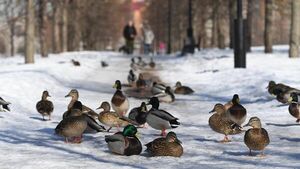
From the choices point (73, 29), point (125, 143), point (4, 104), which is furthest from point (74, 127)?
point (73, 29)

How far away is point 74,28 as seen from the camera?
55.8 m

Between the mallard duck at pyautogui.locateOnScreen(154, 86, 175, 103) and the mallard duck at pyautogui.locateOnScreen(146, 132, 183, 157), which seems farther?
the mallard duck at pyautogui.locateOnScreen(154, 86, 175, 103)

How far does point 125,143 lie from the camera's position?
7.97 m

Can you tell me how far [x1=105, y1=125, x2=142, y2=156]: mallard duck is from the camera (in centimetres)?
799

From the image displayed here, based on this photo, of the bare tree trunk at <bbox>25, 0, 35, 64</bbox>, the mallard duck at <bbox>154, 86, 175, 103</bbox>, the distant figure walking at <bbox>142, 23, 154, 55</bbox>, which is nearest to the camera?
the mallard duck at <bbox>154, 86, 175, 103</bbox>

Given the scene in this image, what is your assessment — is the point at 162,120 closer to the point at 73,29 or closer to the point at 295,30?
the point at 295,30

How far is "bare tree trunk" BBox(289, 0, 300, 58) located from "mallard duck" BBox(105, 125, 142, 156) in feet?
51.8

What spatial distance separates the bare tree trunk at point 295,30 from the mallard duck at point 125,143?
15800mm

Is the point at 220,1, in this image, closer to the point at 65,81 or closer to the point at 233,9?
the point at 233,9

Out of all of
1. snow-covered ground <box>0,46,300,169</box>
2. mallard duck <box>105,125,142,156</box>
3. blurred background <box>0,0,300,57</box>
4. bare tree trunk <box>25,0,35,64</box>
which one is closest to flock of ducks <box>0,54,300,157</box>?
mallard duck <box>105,125,142,156</box>

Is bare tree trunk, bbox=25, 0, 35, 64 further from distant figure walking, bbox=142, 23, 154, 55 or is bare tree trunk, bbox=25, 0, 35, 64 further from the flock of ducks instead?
distant figure walking, bbox=142, 23, 154, 55

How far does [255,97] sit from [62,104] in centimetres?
535

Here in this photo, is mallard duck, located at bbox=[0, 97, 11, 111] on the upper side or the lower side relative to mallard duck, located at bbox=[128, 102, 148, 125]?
upper

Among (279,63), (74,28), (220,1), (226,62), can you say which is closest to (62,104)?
(279,63)
